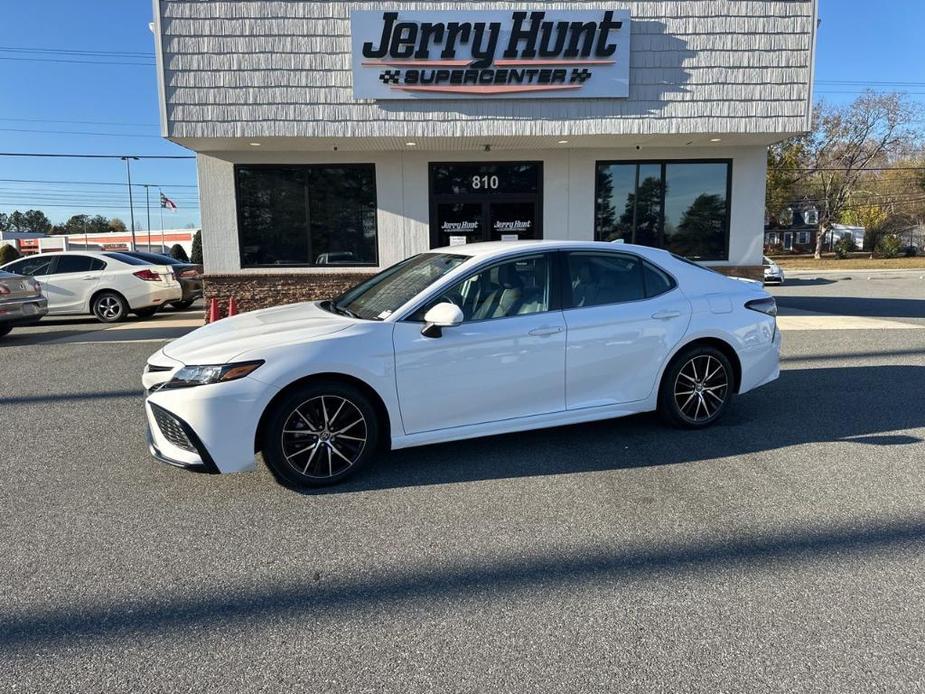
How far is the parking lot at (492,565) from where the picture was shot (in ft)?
8.14

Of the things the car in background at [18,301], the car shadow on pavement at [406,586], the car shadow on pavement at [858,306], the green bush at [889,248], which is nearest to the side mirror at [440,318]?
the car shadow on pavement at [406,586]

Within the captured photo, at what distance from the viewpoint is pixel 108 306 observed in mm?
13297

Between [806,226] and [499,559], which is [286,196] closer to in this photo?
[499,559]

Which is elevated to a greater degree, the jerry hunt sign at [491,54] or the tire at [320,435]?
the jerry hunt sign at [491,54]

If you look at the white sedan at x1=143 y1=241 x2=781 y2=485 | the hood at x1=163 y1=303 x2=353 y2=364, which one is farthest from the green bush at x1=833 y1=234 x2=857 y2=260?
the hood at x1=163 y1=303 x2=353 y2=364

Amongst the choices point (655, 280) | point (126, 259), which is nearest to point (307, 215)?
point (126, 259)

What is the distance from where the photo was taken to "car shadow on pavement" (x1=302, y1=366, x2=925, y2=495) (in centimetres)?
451

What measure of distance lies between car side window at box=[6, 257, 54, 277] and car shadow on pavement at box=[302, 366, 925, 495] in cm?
1216

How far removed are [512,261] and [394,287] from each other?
36.2 inches

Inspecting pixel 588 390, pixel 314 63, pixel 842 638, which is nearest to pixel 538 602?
pixel 842 638

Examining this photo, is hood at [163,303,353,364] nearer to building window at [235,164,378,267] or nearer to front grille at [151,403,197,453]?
front grille at [151,403,197,453]

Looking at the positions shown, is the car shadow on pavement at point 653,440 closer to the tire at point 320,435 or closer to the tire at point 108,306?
the tire at point 320,435

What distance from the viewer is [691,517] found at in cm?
373

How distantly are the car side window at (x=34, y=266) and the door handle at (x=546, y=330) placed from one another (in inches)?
510
